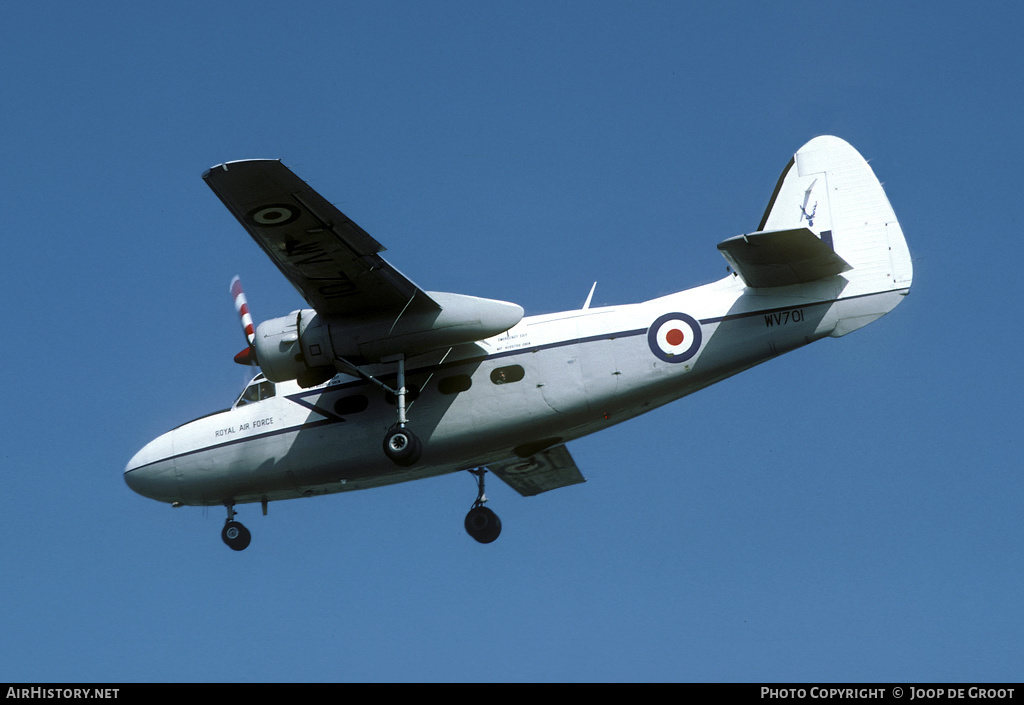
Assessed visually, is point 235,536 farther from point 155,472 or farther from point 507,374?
point 507,374

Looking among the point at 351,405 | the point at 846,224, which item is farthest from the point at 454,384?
the point at 846,224

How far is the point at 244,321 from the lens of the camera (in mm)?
24562

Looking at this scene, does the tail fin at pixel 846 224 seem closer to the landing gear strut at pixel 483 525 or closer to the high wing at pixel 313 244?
the high wing at pixel 313 244

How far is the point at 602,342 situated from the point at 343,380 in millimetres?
5057

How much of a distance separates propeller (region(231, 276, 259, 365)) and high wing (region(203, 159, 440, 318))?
2229mm

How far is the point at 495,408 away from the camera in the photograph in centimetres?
2181

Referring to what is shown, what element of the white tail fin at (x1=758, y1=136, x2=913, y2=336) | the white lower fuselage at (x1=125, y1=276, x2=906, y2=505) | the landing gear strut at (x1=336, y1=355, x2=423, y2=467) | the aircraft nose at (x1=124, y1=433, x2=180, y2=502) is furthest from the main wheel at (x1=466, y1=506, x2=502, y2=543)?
the white tail fin at (x1=758, y1=136, x2=913, y2=336)

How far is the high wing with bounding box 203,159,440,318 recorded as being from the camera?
1905cm

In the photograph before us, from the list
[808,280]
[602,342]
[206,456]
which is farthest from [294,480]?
[808,280]

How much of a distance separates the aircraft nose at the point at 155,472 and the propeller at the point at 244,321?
91.2 inches

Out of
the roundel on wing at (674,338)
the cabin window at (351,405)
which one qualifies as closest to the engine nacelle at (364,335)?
the cabin window at (351,405)

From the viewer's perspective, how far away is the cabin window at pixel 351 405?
2269cm

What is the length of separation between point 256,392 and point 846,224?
11.6 m
